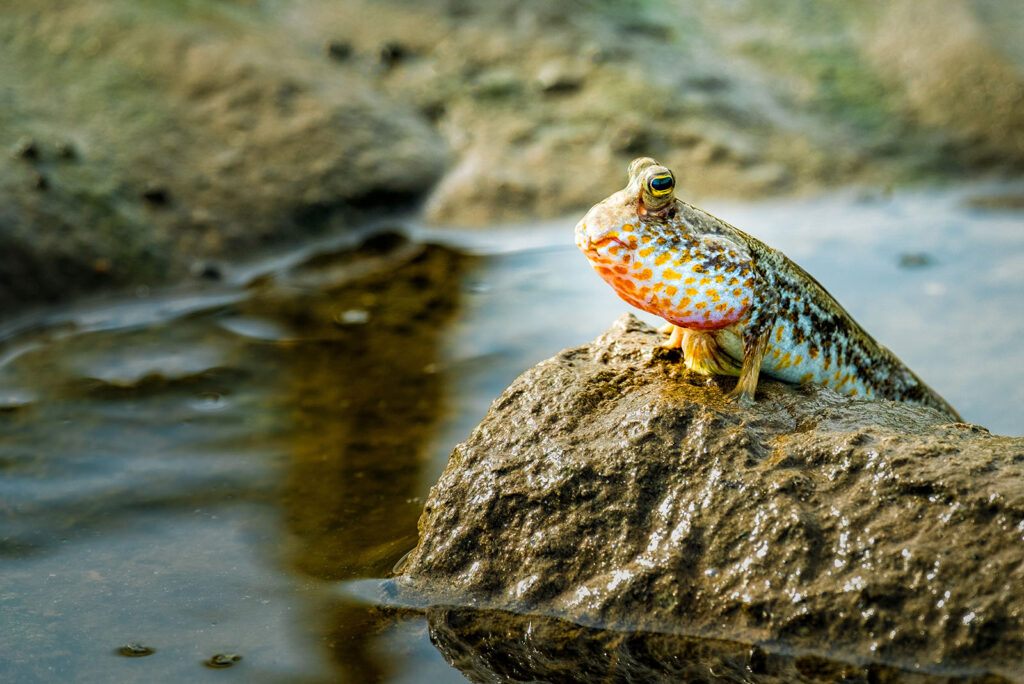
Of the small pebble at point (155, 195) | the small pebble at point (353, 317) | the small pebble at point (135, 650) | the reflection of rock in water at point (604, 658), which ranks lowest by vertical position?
the small pebble at point (135, 650)

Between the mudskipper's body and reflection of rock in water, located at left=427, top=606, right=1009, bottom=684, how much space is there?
2.77 feet

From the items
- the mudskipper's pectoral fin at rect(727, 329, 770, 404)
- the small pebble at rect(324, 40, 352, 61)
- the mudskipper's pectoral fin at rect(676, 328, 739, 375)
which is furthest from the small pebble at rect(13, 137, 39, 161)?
the mudskipper's pectoral fin at rect(727, 329, 770, 404)

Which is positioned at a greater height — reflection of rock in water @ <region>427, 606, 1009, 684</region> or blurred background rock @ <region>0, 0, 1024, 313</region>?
blurred background rock @ <region>0, 0, 1024, 313</region>

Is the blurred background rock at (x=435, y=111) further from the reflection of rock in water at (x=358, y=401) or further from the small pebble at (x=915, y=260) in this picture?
the small pebble at (x=915, y=260)

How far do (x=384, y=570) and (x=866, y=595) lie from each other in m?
1.58

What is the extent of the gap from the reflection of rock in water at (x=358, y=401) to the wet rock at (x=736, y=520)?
15.5 inches

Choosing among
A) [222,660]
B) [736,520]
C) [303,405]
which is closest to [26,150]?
[303,405]

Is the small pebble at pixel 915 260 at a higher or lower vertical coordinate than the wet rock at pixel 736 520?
higher

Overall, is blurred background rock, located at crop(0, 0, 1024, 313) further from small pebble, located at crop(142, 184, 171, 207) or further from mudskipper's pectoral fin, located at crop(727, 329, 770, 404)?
mudskipper's pectoral fin, located at crop(727, 329, 770, 404)

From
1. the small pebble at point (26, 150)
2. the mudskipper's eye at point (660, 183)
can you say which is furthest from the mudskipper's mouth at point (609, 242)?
the small pebble at point (26, 150)

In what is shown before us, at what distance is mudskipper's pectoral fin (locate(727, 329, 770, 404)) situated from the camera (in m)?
3.42

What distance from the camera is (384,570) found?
3.64 m

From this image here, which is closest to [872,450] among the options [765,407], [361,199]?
[765,407]

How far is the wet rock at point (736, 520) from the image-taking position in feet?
9.41
